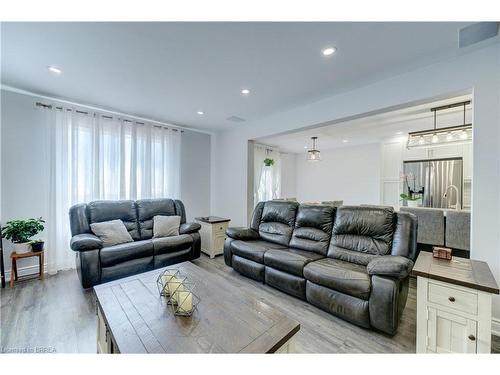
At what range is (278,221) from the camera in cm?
333

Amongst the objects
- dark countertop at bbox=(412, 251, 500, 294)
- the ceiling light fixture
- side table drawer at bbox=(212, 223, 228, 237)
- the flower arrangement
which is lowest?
side table drawer at bbox=(212, 223, 228, 237)

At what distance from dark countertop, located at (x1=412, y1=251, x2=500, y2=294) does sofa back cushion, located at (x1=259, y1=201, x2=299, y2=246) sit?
5.31 feet

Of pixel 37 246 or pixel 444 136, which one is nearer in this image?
pixel 37 246

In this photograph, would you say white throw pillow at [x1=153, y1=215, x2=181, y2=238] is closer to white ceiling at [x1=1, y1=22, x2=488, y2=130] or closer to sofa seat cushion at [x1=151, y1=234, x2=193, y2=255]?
sofa seat cushion at [x1=151, y1=234, x2=193, y2=255]

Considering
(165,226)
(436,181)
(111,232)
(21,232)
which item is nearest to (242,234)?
(165,226)

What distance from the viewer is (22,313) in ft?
6.81

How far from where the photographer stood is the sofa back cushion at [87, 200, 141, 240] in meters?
Answer: 3.11

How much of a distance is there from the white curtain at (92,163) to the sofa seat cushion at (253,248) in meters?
2.06

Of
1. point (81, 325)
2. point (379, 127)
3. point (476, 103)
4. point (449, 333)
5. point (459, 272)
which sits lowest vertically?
point (81, 325)

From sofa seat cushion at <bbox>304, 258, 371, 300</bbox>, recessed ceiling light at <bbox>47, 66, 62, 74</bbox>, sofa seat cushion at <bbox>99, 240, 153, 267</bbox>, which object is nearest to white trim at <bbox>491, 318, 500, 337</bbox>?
sofa seat cushion at <bbox>304, 258, 371, 300</bbox>

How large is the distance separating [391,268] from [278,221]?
1717 mm

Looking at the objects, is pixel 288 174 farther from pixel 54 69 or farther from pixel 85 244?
pixel 54 69

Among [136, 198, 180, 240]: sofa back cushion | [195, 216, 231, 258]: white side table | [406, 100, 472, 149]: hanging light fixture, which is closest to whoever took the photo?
[406, 100, 472, 149]: hanging light fixture
